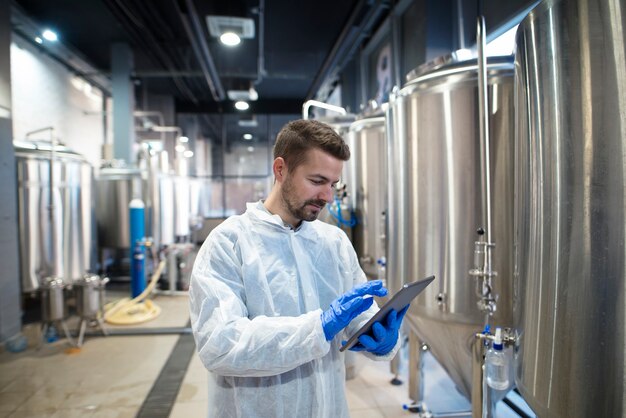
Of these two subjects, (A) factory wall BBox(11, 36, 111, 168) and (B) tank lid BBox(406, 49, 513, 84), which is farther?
(A) factory wall BBox(11, 36, 111, 168)

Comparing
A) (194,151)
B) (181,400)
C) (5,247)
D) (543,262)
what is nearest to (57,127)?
(5,247)

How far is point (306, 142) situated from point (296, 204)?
0.56 ft

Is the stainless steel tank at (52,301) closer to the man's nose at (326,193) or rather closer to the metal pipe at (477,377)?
the man's nose at (326,193)

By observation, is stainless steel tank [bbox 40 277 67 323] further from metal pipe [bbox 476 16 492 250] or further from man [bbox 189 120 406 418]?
metal pipe [bbox 476 16 492 250]

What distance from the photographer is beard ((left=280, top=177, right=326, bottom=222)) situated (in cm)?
97

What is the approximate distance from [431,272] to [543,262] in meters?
0.62

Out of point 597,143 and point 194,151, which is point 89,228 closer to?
point 597,143

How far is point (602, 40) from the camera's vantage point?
72cm

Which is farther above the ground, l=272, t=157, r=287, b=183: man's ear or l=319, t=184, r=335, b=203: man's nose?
l=272, t=157, r=287, b=183: man's ear

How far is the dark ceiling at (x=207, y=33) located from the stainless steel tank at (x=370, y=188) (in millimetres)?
1310

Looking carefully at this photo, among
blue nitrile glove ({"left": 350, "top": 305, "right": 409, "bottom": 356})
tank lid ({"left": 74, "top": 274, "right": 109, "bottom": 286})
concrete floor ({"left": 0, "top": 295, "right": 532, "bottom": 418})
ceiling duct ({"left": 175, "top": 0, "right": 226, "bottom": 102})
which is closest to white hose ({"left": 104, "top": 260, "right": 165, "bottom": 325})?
concrete floor ({"left": 0, "top": 295, "right": 532, "bottom": 418})

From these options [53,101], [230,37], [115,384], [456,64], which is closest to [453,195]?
[456,64]

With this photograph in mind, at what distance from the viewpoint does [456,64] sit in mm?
1523

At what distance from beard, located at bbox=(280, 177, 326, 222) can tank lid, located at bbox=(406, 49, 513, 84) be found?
2.90 ft
